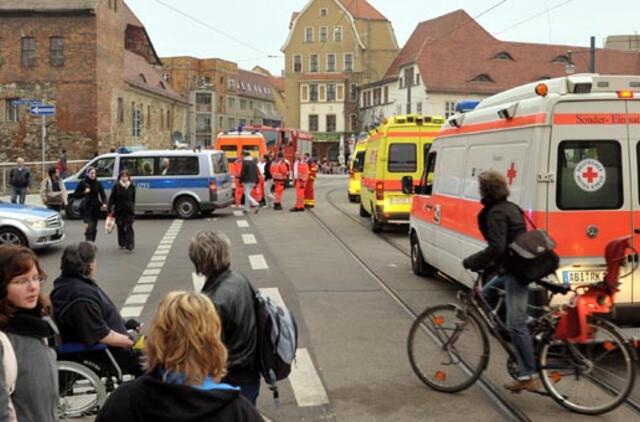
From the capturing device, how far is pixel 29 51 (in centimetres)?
4731

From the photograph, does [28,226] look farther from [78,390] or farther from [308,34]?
[308,34]

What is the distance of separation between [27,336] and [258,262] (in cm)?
1041

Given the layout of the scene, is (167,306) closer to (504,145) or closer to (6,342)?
(6,342)

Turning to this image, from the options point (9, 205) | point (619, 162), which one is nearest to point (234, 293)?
point (619, 162)

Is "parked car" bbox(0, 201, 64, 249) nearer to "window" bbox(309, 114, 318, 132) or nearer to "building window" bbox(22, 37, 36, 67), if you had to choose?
"building window" bbox(22, 37, 36, 67)

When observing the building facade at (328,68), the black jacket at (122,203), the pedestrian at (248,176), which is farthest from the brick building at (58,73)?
the building facade at (328,68)

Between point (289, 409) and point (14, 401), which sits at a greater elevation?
point (14, 401)

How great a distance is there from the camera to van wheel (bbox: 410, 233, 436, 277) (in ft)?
39.7

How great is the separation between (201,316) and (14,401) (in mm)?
1308

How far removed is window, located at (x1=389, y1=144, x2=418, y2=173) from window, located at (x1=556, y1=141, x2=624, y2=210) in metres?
10.8

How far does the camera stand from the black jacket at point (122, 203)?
1542cm

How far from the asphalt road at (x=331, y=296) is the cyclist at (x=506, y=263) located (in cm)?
36

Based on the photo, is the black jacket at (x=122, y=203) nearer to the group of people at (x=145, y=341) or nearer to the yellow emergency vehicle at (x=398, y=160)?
the yellow emergency vehicle at (x=398, y=160)

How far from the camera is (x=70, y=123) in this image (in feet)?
155
